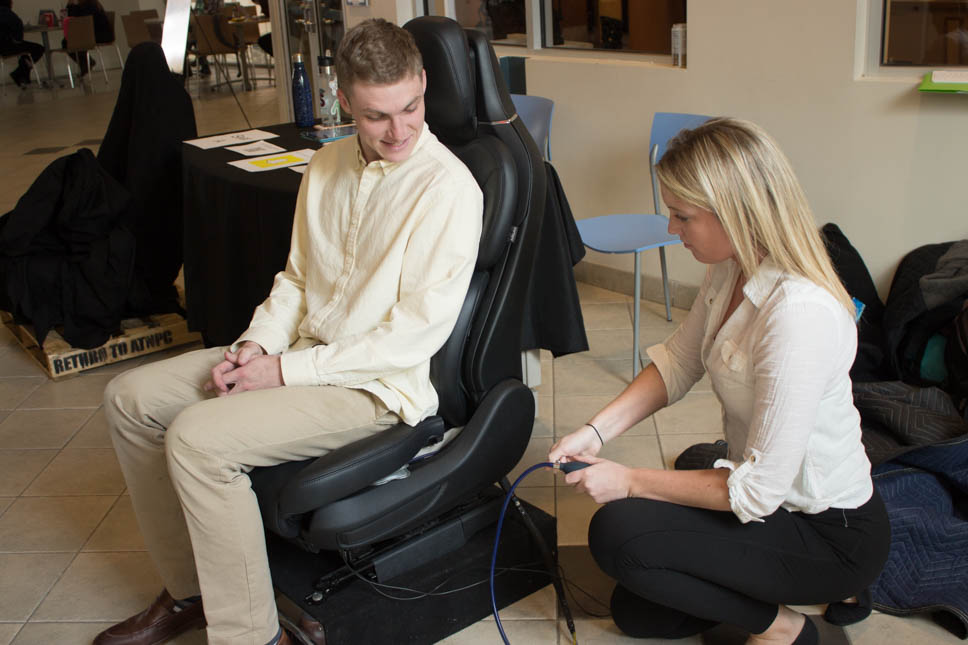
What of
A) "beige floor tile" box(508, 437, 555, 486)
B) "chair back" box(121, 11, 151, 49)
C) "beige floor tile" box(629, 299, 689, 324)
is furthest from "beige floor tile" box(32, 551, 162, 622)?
"chair back" box(121, 11, 151, 49)

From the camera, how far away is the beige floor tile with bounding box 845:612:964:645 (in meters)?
1.87

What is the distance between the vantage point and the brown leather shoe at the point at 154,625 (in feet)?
6.46

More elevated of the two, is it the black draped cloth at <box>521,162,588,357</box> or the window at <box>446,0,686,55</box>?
the window at <box>446,0,686,55</box>

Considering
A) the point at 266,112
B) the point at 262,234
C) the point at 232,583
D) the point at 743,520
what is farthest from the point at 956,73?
the point at 266,112

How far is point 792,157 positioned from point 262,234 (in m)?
1.77

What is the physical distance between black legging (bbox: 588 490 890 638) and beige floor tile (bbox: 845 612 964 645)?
282mm

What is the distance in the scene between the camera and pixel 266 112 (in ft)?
27.3

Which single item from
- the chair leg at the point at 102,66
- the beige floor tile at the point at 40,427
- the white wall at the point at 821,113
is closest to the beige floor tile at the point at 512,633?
the beige floor tile at the point at 40,427

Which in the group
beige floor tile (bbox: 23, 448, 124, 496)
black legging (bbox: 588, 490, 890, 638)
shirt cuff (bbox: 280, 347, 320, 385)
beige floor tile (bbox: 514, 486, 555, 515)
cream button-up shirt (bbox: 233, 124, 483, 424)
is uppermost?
cream button-up shirt (bbox: 233, 124, 483, 424)

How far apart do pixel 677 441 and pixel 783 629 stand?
0.96 m

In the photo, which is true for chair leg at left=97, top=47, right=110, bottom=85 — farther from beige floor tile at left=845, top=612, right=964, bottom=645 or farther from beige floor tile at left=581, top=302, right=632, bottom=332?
beige floor tile at left=845, top=612, right=964, bottom=645

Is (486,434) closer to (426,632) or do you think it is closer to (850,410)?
(426,632)

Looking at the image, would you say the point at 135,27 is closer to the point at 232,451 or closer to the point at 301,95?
the point at 301,95

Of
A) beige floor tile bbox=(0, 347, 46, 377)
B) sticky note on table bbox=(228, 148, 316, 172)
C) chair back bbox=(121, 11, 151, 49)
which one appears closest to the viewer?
sticky note on table bbox=(228, 148, 316, 172)
